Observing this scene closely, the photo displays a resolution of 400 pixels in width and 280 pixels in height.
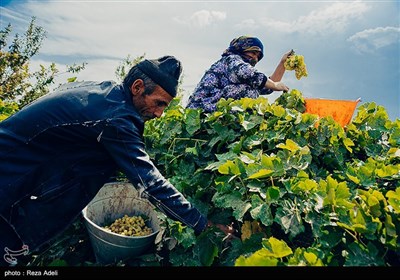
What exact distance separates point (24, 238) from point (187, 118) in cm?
181

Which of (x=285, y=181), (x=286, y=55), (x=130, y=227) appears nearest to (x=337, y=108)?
(x=286, y=55)

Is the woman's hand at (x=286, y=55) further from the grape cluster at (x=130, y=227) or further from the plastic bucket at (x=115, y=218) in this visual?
the grape cluster at (x=130, y=227)

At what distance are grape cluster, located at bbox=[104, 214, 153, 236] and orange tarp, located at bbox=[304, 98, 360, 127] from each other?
233cm

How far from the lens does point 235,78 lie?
14.0ft

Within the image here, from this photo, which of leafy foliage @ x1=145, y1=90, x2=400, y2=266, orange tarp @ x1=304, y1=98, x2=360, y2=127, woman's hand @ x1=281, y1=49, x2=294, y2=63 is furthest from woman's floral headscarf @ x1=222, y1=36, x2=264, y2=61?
orange tarp @ x1=304, y1=98, x2=360, y2=127

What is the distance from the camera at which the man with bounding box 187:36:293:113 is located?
165 inches

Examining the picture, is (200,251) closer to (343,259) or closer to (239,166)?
(239,166)

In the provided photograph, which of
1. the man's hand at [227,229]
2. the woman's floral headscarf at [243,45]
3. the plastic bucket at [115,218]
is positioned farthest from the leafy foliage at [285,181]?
the woman's floral headscarf at [243,45]

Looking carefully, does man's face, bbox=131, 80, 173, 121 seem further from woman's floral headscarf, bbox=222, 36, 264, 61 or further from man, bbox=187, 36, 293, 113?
woman's floral headscarf, bbox=222, 36, 264, 61

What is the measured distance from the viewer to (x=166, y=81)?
2355 mm

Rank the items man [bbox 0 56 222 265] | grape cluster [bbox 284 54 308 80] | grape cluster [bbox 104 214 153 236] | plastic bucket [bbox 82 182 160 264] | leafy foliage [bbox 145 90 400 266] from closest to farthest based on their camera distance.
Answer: leafy foliage [bbox 145 90 400 266] < man [bbox 0 56 222 265] < plastic bucket [bbox 82 182 160 264] < grape cluster [bbox 104 214 153 236] < grape cluster [bbox 284 54 308 80]

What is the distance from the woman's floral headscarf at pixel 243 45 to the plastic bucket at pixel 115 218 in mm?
2419

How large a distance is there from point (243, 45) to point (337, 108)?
156 cm

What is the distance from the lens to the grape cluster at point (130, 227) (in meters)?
2.84
